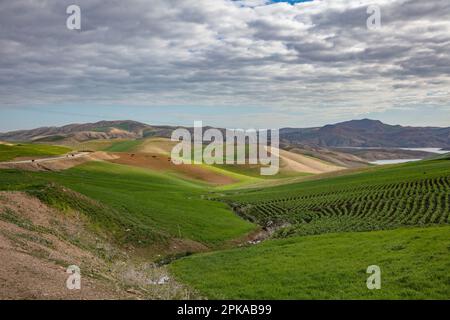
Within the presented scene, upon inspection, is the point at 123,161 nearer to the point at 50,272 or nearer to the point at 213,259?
the point at 213,259

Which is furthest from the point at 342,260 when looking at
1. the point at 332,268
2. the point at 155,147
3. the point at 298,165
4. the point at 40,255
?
the point at 155,147

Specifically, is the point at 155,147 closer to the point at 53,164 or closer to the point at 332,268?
the point at 53,164

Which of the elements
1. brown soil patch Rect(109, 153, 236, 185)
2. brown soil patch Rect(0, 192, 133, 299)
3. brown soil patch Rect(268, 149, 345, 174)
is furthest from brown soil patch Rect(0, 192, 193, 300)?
brown soil patch Rect(268, 149, 345, 174)

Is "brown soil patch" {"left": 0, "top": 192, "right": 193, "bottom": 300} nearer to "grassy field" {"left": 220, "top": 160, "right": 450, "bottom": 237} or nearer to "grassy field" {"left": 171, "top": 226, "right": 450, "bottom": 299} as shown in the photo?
"grassy field" {"left": 171, "top": 226, "right": 450, "bottom": 299}

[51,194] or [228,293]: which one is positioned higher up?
[51,194]

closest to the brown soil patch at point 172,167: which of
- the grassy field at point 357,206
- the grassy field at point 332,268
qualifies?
the grassy field at point 357,206
